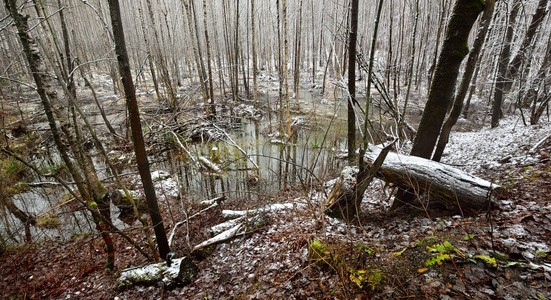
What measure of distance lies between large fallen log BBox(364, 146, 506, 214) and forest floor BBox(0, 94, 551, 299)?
0.21 metres

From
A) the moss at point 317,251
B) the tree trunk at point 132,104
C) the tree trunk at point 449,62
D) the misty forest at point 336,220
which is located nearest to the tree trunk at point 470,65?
the misty forest at point 336,220

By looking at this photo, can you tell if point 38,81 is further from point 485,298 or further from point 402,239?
point 485,298

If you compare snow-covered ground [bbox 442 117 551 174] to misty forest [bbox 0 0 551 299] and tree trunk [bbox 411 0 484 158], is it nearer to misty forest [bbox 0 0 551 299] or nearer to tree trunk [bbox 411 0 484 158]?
misty forest [bbox 0 0 551 299]

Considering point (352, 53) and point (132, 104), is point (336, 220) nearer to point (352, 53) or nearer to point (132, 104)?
point (352, 53)

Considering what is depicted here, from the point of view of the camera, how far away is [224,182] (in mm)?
8383

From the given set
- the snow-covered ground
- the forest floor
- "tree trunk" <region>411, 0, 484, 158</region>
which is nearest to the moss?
the forest floor

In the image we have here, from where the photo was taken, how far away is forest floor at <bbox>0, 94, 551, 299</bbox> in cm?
240

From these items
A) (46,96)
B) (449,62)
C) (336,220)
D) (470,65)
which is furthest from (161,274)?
(470,65)

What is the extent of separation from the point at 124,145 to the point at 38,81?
6450 millimetres

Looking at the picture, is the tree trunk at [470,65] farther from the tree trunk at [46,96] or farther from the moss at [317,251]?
the tree trunk at [46,96]

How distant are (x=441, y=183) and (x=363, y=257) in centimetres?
177

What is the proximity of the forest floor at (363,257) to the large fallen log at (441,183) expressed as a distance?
21 centimetres

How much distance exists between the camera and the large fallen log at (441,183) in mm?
3469

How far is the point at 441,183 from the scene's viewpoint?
12.1ft
